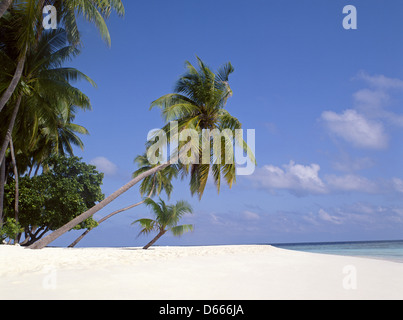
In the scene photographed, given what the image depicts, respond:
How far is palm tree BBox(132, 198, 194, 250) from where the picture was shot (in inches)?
585

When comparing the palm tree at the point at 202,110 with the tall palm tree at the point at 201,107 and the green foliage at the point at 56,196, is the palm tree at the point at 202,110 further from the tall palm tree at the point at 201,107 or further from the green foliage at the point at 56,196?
the green foliage at the point at 56,196

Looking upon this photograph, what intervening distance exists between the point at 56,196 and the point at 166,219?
203 inches

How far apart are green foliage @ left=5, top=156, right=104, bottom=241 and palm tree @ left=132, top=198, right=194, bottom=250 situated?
3.01 metres

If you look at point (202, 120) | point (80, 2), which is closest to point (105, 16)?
point (80, 2)

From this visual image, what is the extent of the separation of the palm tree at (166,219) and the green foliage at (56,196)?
301cm

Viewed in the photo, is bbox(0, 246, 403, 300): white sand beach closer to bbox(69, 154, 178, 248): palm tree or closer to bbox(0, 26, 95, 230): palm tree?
bbox(0, 26, 95, 230): palm tree

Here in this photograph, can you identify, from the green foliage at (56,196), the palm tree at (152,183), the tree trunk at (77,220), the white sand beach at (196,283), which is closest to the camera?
the white sand beach at (196,283)

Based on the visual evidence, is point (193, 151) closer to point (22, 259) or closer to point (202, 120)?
point (202, 120)

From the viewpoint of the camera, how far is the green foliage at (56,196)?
14945mm

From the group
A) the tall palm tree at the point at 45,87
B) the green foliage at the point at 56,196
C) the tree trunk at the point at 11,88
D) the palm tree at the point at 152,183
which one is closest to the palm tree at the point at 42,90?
the tall palm tree at the point at 45,87

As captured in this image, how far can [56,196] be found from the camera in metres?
15.2

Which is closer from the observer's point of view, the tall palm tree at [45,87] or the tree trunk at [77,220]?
the tree trunk at [77,220]

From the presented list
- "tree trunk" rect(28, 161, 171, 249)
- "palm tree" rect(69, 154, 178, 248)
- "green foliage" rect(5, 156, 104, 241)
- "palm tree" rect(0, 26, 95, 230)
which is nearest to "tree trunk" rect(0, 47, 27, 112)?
"palm tree" rect(0, 26, 95, 230)
